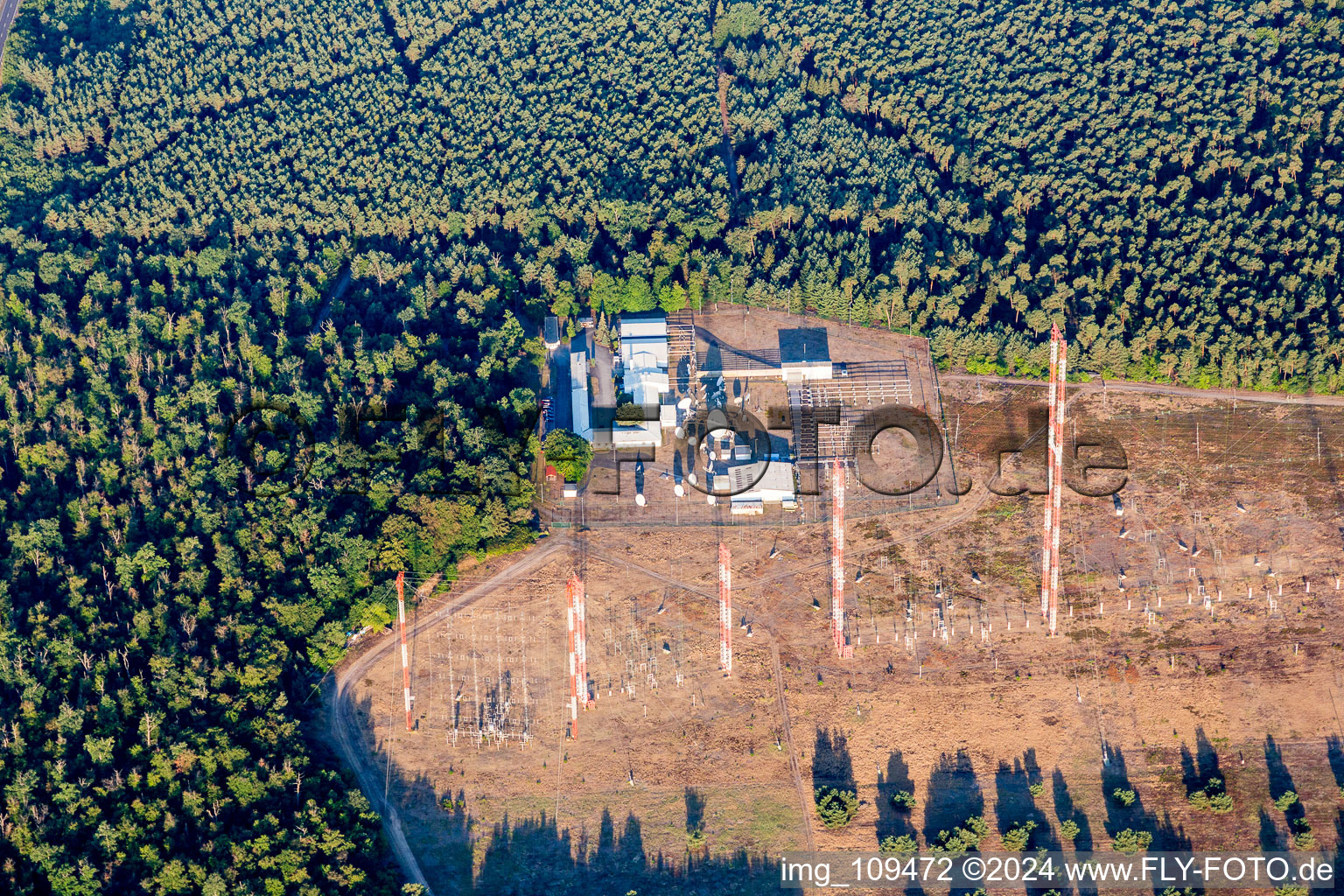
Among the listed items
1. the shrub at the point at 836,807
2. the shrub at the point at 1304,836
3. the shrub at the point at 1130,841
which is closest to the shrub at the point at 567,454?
the shrub at the point at 836,807

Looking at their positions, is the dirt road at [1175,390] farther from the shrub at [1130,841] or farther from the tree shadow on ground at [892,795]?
the shrub at [1130,841]

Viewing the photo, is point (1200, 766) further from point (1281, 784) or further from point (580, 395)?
point (580, 395)

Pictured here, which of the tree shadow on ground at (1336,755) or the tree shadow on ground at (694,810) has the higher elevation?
the tree shadow on ground at (1336,755)

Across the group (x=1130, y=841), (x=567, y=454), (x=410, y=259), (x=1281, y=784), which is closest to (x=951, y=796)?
(x=1130, y=841)

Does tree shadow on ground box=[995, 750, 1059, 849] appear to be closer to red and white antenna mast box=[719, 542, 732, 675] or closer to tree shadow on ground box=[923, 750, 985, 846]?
tree shadow on ground box=[923, 750, 985, 846]

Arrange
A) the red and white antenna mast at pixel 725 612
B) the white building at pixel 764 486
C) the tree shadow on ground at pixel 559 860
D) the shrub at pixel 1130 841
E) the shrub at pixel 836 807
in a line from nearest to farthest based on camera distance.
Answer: the shrub at pixel 1130 841 → the tree shadow on ground at pixel 559 860 → the shrub at pixel 836 807 → the red and white antenna mast at pixel 725 612 → the white building at pixel 764 486

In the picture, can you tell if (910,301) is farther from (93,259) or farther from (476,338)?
(93,259)

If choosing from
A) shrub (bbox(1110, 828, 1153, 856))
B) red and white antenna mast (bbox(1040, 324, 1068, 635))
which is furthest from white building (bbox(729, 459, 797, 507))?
shrub (bbox(1110, 828, 1153, 856))
